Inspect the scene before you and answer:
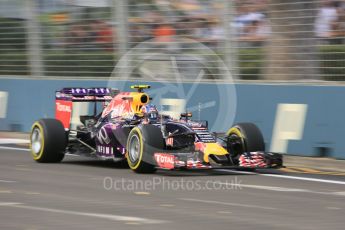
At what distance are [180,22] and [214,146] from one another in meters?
4.65

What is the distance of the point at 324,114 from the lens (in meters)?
13.5

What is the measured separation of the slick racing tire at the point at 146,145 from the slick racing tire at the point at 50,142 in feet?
6.62

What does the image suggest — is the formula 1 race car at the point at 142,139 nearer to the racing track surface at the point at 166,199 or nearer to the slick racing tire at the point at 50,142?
the slick racing tire at the point at 50,142

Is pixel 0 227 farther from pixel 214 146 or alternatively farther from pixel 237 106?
pixel 237 106

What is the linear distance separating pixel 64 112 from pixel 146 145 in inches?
124

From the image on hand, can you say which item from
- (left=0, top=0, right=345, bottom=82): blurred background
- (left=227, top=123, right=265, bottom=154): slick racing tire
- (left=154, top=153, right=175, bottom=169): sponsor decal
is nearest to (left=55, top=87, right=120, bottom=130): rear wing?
(left=0, top=0, right=345, bottom=82): blurred background

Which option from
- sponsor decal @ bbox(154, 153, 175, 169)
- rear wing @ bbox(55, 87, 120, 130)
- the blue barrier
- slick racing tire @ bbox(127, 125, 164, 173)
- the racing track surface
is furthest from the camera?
rear wing @ bbox(55, 87, 120, 130)

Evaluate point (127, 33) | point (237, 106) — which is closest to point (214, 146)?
point (237, 106)

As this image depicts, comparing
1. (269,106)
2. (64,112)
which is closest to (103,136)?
(64,112)

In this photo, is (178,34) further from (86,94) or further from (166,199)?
(166,199)

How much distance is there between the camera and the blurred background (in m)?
13.9

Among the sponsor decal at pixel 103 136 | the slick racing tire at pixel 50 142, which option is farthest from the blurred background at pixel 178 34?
the slick racing tire at pixel 50 142

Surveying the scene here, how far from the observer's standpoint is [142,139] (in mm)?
11781

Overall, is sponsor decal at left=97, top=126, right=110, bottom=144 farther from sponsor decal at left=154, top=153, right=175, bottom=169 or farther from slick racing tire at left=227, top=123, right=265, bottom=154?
slick racing tire at left=227, top=123, right=265, bottom=154
